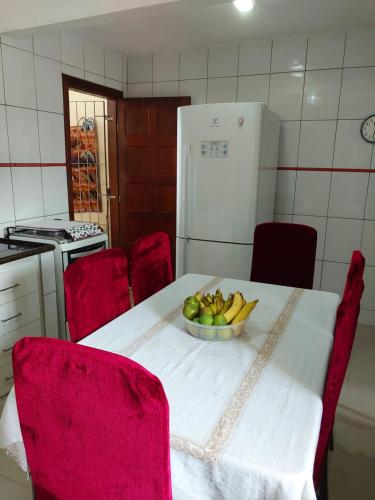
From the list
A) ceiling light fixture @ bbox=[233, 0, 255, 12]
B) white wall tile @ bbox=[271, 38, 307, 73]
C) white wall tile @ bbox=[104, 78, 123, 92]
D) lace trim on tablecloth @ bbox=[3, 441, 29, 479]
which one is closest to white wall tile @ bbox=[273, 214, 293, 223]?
white wall tile @ bbox=[271, 38, 307, 73]

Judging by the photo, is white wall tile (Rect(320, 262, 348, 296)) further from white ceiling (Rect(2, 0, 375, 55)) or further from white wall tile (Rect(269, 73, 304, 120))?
white ceiling (Rect(2, 0, 375, 55))

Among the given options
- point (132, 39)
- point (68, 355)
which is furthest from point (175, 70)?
point (68, 355)

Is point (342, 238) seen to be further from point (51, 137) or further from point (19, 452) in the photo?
point (19, 452)

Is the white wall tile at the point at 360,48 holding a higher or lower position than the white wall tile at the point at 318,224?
higher

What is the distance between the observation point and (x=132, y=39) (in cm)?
305

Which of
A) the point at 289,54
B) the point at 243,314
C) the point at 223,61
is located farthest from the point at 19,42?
the point at 243,314

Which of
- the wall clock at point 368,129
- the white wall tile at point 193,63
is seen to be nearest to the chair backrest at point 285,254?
the wall clock at point 368,129

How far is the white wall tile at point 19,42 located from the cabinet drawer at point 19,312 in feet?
5.21

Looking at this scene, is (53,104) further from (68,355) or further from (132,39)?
(68,355)

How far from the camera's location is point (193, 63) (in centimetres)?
334

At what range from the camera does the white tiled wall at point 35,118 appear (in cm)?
246

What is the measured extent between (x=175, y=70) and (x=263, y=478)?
3.36 metres

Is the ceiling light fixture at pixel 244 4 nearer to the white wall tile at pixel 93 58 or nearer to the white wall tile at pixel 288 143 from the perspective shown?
the white wall tile at pixel 288 143

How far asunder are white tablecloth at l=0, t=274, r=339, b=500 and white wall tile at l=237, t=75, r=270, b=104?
2123mm
